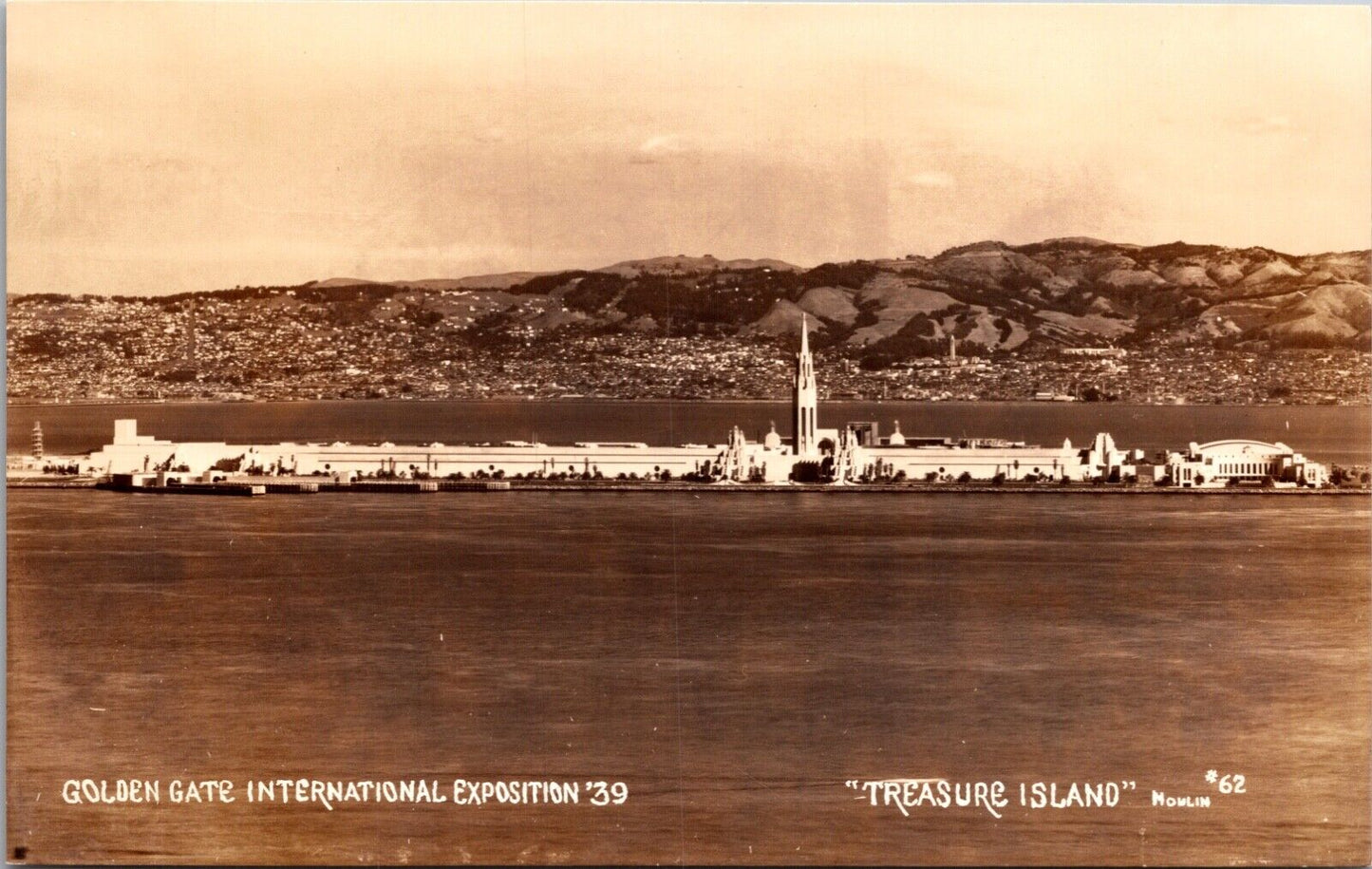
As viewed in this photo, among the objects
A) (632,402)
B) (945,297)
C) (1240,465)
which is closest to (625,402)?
(632,402)

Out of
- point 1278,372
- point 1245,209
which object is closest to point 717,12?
point 1245,209

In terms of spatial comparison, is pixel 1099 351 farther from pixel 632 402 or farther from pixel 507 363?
pixel 507 363

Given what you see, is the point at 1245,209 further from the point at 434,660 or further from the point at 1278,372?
the point at 434,660
